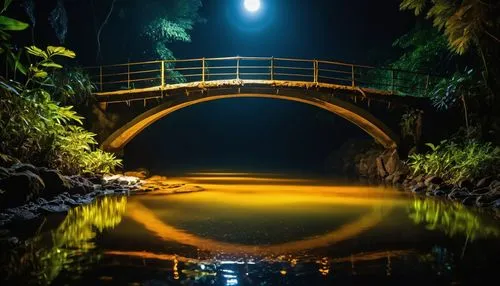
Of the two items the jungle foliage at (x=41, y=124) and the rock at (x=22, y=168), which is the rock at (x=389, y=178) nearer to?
the jungle foliage at (x=41, y=124)

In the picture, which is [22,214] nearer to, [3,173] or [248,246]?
[3,173]

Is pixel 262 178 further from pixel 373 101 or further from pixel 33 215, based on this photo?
pixel 33 215

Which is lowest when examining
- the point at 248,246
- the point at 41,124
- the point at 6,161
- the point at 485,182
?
the point at 248,246

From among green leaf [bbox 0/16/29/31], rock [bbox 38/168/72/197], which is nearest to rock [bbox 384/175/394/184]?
rock [bbox 38/168/72/197]

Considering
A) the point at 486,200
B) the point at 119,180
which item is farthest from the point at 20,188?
the point at 486,200

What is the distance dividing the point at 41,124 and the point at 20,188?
3.79m

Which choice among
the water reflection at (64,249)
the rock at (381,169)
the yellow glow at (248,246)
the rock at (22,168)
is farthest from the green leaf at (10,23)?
the rock at (381,169)

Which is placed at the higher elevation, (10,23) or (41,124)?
(10,23)

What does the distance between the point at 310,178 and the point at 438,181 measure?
19.9ft

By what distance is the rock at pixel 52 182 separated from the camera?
38.7 feet

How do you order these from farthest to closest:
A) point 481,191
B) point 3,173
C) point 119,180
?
point 119,180
point 481,191
point 3,173

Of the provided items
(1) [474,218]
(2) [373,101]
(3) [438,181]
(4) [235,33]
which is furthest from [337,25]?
(1) [474,218]

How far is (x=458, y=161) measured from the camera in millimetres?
16016

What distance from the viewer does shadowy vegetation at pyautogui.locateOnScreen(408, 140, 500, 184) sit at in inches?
575
